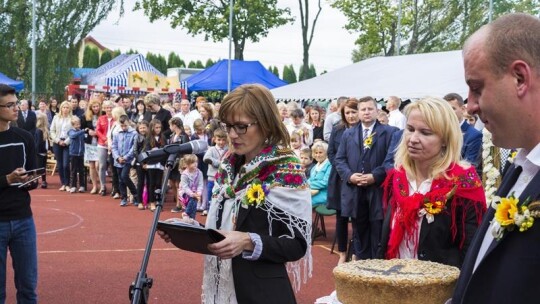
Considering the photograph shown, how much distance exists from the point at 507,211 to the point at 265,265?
1866 millimetres

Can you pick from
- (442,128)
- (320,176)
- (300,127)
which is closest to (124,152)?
(300,127)

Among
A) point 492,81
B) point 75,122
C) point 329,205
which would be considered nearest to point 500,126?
point 492,81

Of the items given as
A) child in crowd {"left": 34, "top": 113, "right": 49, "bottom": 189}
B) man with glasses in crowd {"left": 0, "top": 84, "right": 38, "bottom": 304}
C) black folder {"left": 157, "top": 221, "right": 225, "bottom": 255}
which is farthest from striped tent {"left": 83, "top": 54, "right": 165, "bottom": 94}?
black folder {"left": 157, "top": 221, "right": 225, "bottom": 255}

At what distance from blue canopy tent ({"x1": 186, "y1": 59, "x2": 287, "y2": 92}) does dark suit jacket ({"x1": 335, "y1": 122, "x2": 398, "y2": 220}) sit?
69.0 feet

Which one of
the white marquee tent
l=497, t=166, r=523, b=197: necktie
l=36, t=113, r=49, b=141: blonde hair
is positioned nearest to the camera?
l=497, t=166, r=523, b=197: necktie

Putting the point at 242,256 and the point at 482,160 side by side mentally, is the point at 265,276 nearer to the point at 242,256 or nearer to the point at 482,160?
the point at 242,256

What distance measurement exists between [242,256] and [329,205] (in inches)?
231

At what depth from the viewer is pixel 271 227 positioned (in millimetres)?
3678

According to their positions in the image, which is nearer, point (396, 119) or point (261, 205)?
point (261, 205)

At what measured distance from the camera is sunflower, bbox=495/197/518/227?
1896 mm

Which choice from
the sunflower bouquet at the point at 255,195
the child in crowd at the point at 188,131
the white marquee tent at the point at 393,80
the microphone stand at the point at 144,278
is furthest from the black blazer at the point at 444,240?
the white marquee tent at the point at 393,80

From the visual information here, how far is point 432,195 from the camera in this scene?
4152mm

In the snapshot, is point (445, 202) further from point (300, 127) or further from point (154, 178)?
point (154, 178)

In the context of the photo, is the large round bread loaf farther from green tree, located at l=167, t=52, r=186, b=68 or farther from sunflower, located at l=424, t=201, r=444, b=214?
green tree, located at l=167, t=52, r=186, b=68
